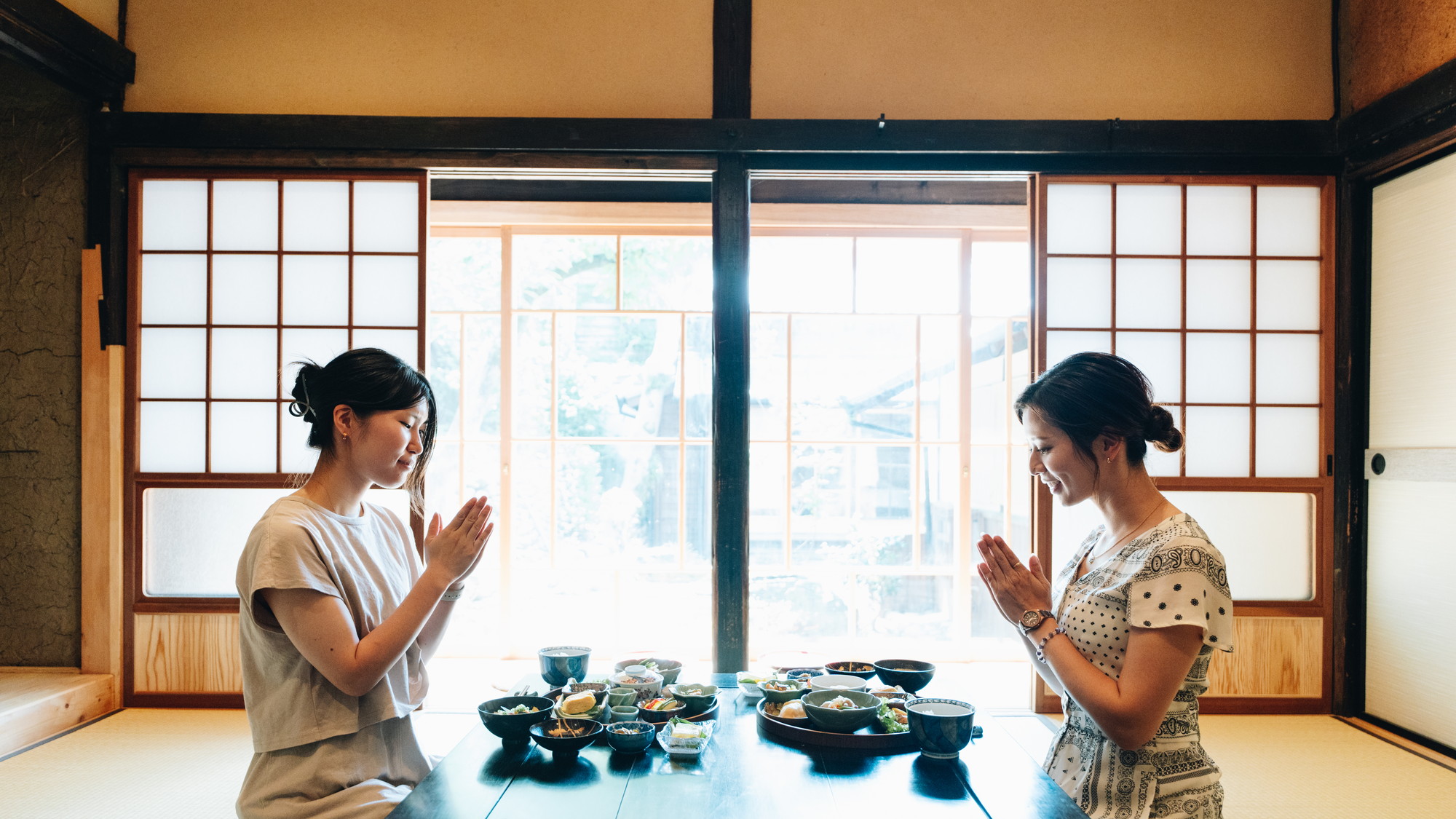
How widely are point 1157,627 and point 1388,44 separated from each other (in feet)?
10.5

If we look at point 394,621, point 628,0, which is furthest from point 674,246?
point 394,621

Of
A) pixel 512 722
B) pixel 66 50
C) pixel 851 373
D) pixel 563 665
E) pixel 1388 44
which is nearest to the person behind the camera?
pixel 512 722

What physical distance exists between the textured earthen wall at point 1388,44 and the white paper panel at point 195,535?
186 inches

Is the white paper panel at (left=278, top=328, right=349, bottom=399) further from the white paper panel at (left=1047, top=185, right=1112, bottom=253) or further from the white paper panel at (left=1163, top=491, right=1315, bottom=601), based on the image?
the white paper panel at (left=1163, top=491, right=1315, bottom=601)

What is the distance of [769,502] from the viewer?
5250 millimetres

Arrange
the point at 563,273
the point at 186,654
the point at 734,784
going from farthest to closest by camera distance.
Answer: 1. the point at 563,273
2. the point at 186,654
3. the point at 734,784

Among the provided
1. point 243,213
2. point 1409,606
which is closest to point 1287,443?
point 1409,606

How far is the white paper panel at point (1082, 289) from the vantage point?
3646 millimetres

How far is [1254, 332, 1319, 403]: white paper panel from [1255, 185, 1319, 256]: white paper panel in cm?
36

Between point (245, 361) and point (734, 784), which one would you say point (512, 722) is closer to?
point (734, 784)

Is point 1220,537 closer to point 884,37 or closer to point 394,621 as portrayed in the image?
point 884,37

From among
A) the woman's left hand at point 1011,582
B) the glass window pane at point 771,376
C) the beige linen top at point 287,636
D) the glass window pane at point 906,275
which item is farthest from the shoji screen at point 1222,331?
the beige linen top at point 287,636

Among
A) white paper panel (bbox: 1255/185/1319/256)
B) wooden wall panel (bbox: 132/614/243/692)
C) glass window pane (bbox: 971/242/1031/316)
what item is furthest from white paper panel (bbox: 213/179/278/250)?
white paper panel (bbox: 1255/185/1319/256)

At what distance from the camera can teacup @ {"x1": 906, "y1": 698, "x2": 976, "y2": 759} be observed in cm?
140
